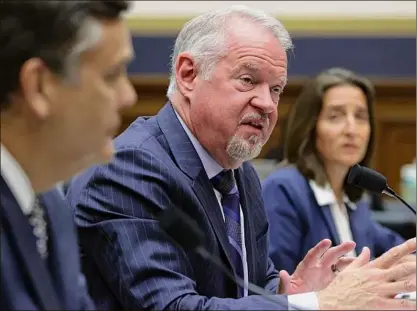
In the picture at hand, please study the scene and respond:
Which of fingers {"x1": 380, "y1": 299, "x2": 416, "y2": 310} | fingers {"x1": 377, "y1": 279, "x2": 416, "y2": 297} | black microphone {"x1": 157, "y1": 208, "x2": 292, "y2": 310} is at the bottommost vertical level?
fingers {"x1": 380, "y1": 299, "x2": 416, "y2": 310}

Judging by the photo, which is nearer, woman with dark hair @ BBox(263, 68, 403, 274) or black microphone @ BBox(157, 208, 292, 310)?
black microphone @ BBox(157, 208, 292, 310)

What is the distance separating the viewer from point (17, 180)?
125cm

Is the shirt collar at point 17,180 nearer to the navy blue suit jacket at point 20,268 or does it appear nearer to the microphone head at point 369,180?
the navy blue suit jacket at point 20,268

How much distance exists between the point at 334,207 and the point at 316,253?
3.49 ft

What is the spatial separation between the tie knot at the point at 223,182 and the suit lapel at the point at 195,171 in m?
0.06

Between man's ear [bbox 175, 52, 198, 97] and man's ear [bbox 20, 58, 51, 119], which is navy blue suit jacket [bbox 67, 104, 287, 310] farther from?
man's ear [bbox 20, 58, 51, 119]

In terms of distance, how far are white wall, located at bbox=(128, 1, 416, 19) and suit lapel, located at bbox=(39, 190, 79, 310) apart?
381cm

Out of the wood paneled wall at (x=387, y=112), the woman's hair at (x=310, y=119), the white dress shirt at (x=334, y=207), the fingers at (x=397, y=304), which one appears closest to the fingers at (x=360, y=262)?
the fingers at (x=397, y=304)

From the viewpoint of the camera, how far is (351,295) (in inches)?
57.6

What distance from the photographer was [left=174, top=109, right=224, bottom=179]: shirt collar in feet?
5.84


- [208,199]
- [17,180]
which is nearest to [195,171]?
[208,199]

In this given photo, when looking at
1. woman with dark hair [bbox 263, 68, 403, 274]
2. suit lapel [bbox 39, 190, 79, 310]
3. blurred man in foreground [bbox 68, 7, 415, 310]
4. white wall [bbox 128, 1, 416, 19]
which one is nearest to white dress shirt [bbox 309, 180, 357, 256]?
woman with dark hair [bbox 263, 68, 403, 274]

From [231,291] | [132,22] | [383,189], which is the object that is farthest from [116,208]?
[132,22]

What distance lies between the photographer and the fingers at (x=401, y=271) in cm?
151
